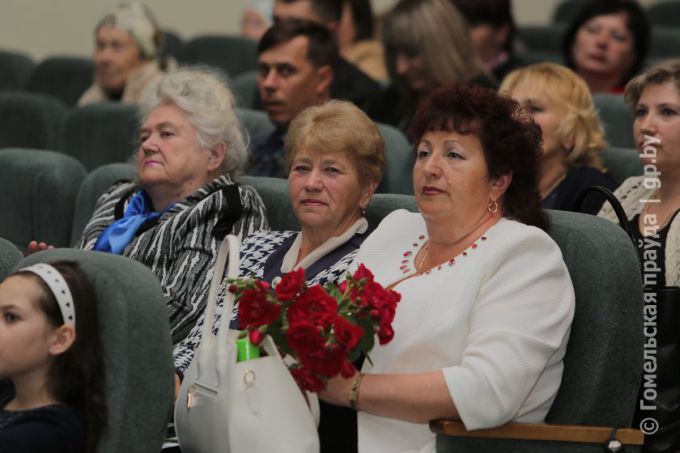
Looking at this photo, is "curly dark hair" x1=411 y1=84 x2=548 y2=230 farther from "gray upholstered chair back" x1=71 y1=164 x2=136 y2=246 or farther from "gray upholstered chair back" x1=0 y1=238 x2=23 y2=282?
"gray upholstered chair back" x1=71 y1=164 x2=136 y2=246

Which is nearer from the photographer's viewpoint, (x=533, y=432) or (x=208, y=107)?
(x=533, y=432)

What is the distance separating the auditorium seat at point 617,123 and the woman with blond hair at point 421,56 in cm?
44

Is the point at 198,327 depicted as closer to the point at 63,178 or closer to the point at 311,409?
the point at 311,409

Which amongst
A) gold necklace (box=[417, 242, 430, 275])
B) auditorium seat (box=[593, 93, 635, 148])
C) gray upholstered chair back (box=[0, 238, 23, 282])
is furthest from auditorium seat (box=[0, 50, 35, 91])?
gold necklace (box=[417, 242, 430, 275])

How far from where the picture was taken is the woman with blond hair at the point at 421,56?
192 inches

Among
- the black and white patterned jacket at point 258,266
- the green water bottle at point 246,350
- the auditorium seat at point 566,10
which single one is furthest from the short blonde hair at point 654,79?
the auditorium seat at point 566,10

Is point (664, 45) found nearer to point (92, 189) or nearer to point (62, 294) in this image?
point (92, 189)

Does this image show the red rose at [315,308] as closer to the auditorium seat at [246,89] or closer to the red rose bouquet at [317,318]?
the red rose bouquet at [317,318]

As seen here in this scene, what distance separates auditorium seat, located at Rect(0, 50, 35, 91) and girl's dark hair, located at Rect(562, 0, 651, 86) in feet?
9.23

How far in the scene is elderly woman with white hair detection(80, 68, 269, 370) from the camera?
3451 millimetres

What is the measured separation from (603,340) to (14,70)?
4.86 meters

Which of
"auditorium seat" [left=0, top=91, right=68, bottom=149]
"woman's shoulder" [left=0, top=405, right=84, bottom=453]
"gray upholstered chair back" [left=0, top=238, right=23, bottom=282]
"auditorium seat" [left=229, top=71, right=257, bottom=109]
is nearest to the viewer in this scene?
"woman's shoulder" [left=0, top=405, right=84, bottom=453]

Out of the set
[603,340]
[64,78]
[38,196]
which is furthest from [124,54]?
[603,340]

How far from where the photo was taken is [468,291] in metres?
2.76
